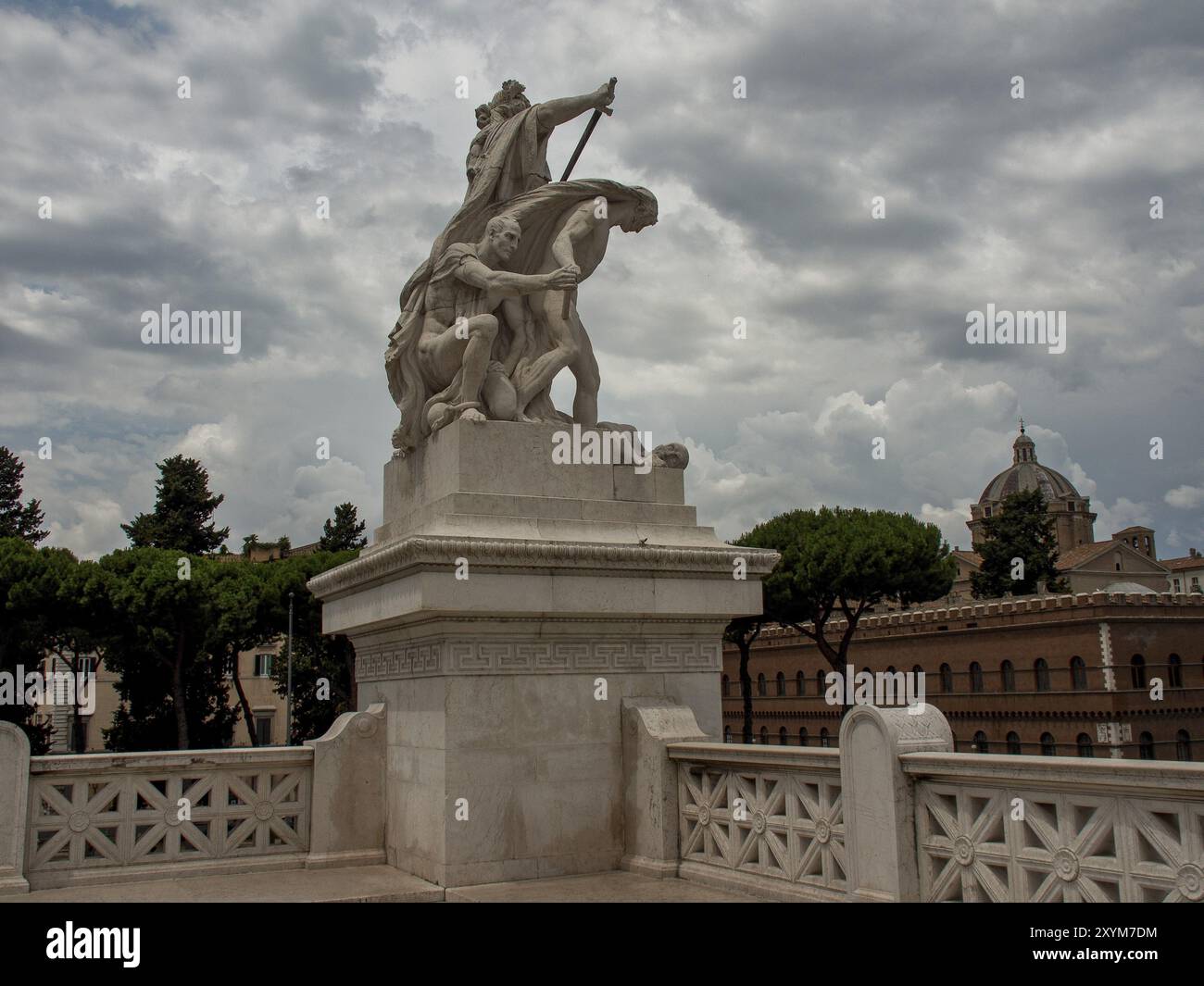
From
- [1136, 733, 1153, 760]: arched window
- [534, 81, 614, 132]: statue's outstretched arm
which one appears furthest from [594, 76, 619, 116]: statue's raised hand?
[1136, 733, 1153, 760]: arched window

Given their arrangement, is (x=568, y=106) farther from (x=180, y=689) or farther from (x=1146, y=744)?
(x=1146, y=744)

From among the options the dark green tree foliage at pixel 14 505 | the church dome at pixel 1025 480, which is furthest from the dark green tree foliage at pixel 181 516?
the church dome at pixel 1025 480

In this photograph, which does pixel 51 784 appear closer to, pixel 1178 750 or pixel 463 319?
pixel 463 319

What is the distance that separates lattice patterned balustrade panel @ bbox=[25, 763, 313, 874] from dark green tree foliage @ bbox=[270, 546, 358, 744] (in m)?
40.1

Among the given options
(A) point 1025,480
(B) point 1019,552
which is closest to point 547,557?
(B) point 1019,552

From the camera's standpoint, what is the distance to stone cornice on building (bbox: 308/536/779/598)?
7.83 meters

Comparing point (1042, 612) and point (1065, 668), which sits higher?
point (1042, 612)

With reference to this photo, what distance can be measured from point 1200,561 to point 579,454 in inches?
5044

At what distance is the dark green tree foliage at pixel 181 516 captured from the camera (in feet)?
215

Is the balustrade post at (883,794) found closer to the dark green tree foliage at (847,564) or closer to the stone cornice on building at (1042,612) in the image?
the dark green tree foliage at (847,564)

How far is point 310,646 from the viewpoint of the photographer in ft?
172

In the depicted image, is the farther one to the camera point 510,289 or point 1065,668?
point 1065,668

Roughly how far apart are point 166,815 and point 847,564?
4242 cm
